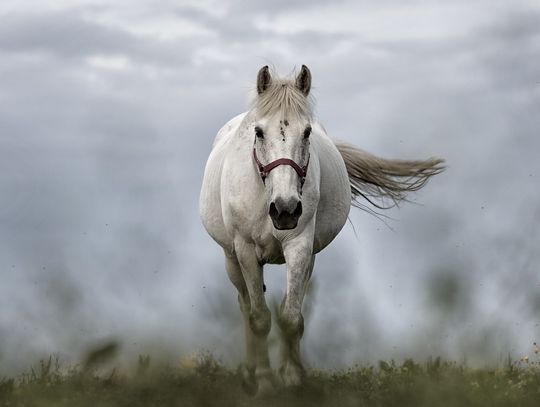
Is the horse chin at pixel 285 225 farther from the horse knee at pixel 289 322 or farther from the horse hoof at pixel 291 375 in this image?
the horse hoof at pixel 291 375

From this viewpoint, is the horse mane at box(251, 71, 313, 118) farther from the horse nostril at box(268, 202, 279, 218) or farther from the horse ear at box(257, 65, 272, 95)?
the horse nostril at box(268, 202, 279, 218)

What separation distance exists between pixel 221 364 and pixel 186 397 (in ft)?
4.22

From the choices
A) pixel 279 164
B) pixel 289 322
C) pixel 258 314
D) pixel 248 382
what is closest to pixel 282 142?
pixel 279 164

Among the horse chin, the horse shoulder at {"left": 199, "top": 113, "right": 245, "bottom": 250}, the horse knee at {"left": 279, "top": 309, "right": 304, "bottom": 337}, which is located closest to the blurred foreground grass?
the horse knee at {"left": 279, "top": 309, "right": 304, "bottom": 337}

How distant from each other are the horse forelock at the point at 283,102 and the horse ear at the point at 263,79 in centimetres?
4

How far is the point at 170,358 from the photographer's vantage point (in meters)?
10.7

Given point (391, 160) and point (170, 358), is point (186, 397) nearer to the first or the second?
point (170, 358)

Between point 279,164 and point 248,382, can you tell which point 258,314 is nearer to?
point 248,382

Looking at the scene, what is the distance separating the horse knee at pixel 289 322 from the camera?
31.2 ft

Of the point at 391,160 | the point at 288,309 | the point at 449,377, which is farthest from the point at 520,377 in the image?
the point at 391,160

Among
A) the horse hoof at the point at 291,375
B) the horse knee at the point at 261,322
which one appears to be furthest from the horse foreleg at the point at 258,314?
the horse hoof at the point at 291,375

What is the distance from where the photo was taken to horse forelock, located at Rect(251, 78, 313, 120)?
902 centimetres

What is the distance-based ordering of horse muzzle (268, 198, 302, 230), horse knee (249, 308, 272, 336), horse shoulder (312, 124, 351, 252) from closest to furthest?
horse muzzle (268, 198, 302, 230), horse knee (249, 308, 272, 336), horse shoulder (312, 124, 351, 252)

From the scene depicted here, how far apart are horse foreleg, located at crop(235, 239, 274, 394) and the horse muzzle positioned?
3.65 ft
